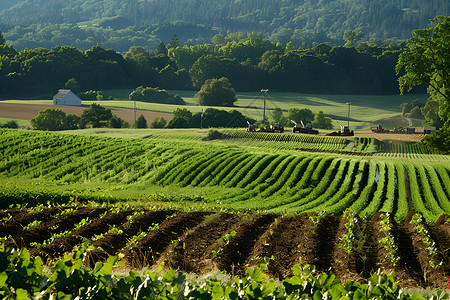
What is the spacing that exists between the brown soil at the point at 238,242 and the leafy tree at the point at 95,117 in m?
75.2

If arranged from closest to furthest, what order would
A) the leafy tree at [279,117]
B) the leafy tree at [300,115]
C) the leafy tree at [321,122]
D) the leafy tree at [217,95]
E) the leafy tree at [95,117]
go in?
the leafy tree at [95,117] < the leafy tree at [279,117] < the leafy tree at [321,122] < the leafy tree at [300,115] < the leafy tree at [217,95]

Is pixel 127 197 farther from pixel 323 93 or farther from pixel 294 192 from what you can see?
pixel 323 93

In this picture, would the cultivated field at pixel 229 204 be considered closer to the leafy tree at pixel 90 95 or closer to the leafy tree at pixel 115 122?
the leafy tree at pixel 115 122

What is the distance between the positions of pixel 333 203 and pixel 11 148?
27.9 metres

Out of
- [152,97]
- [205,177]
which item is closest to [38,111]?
[152,97]

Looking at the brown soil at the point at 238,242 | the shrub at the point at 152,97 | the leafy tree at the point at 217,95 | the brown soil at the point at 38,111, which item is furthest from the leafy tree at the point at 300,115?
the brown soil at the point at 238,242

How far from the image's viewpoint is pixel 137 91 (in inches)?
4823

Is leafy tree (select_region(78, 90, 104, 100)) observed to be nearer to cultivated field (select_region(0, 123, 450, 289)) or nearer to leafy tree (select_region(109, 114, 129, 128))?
leafy tree (select_region(109, 114, 129, 128))

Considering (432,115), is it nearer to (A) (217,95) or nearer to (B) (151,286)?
(A) (217,95)

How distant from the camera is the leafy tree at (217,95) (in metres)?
116

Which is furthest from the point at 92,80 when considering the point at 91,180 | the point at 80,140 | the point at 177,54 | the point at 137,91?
the point at 91,180

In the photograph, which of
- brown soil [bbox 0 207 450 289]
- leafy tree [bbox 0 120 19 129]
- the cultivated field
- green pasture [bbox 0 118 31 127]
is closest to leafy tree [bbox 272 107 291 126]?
the cultivated field

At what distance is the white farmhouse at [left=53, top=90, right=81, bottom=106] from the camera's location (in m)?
105

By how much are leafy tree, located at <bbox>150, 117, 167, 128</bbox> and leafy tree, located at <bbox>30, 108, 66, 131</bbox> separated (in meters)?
15.6
